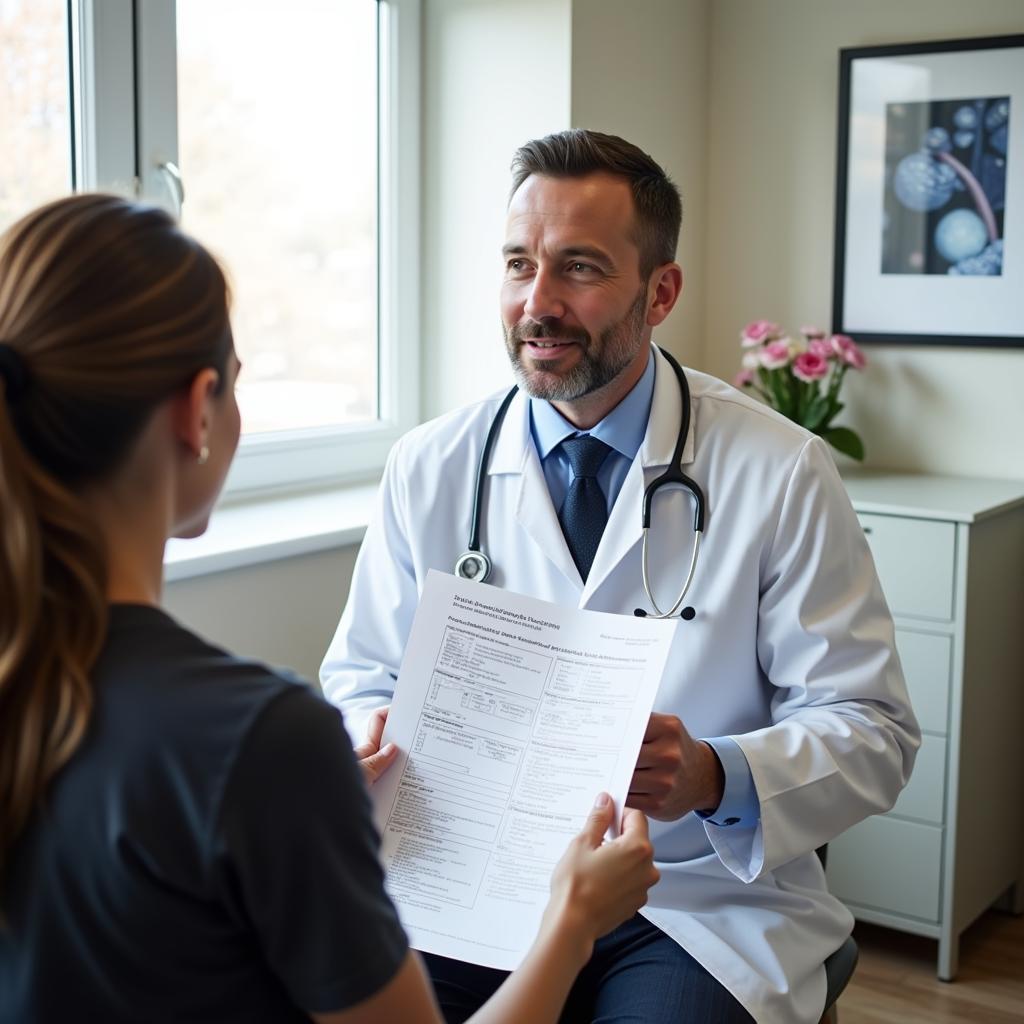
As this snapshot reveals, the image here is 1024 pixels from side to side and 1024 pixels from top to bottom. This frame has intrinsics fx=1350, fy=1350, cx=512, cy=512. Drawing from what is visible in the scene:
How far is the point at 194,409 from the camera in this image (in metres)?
0.84

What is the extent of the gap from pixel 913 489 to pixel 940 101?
0.83m

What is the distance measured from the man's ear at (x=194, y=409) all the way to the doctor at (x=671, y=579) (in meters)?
0.62

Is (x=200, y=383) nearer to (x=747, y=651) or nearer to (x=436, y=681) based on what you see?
(x=436, y=681)

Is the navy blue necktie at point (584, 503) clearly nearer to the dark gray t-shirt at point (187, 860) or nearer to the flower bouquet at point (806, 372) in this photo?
the dark gray t-shirt at point (187, 860)

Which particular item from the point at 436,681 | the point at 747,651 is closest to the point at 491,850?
the point at 436,681

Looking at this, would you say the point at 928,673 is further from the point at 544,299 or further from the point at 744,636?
the point at 544,299

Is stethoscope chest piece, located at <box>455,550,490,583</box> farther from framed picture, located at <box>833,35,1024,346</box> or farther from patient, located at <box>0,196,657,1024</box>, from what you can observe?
framed picture, located at <box>833,35,1024,346</box>

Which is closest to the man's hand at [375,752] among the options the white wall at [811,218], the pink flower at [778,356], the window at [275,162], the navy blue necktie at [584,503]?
the navy blue necktie at [584,503]

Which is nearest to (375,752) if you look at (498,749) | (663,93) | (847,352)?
(498,749)

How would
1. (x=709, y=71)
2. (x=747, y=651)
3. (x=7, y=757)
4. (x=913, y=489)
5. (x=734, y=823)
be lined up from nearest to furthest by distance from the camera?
(x=7, y=757)
(x=734, y=823)
(x=747, y=651)
(x=913, y=489)
(x=709, y=71)

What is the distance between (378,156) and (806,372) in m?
1.01

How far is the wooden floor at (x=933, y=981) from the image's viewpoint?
8.28ft

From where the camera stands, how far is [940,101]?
2.85m

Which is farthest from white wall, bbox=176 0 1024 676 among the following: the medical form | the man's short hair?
the medical form
